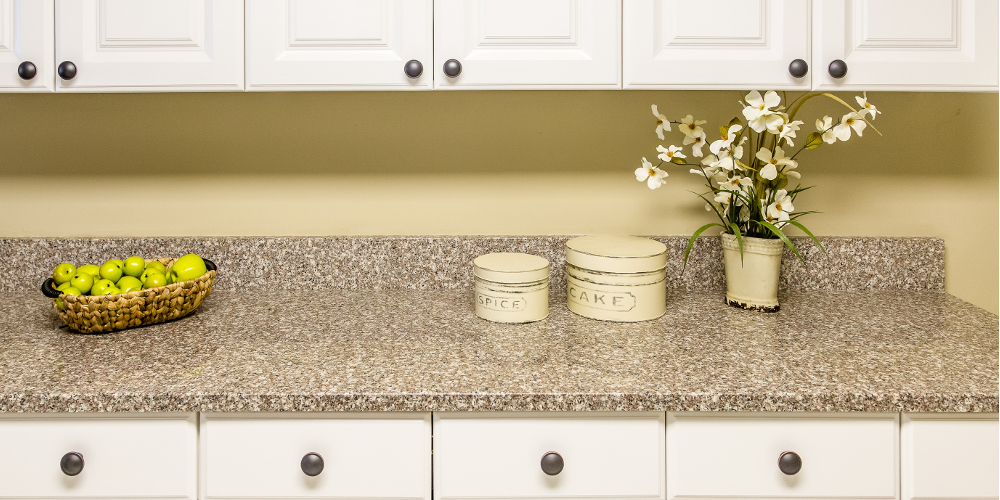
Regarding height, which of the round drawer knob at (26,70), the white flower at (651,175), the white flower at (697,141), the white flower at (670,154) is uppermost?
the round drawer knob at (26,70)

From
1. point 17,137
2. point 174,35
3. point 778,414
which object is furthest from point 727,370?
point 17,137

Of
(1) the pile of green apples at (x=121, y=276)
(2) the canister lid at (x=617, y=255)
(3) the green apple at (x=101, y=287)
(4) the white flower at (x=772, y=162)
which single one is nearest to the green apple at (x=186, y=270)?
(1) the pile of green apples at (x=121, y=276)

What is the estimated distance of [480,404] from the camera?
0.84 meters

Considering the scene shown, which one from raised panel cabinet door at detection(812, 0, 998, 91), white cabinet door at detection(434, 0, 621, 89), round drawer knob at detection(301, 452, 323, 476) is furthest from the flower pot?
Result: round drawer knob at detection(301, 452, 323, 476)

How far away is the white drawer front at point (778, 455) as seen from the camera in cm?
86

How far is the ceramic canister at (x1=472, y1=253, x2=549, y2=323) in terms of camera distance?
1.14 metres

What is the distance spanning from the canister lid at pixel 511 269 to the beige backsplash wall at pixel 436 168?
27 cm

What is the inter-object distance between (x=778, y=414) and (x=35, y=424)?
1042mm

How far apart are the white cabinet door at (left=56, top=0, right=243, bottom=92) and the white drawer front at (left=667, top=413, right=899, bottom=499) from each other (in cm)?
98

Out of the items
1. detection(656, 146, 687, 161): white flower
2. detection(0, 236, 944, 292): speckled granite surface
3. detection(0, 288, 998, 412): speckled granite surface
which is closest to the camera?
detection(0, 288, 998, 412): speckled granite surface

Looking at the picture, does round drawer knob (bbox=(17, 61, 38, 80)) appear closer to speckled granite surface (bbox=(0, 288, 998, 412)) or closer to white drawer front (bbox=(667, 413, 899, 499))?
speckled granite surface (bbox=(0, 288, 998, 412))

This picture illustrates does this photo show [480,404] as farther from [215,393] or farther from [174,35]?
[174,35]

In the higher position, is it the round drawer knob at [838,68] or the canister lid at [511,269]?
the round drawer knob at [838,68]

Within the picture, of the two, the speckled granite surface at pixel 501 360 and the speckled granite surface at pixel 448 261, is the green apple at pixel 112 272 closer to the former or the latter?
the speckled granite surface at pixel 501 360
